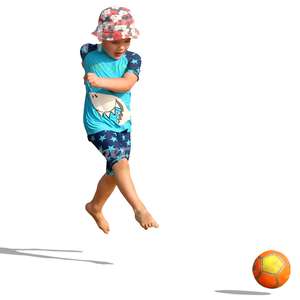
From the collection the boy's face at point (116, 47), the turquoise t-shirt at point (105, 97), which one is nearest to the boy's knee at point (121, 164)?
the turquoise t-shirt at point (105, 97)

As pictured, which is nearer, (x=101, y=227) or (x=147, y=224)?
(x=147, y=224)

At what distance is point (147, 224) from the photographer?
1443cm

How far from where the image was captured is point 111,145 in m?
14.9

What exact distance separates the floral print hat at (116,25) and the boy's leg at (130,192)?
62.2 inches

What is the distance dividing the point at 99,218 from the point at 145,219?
1.48m

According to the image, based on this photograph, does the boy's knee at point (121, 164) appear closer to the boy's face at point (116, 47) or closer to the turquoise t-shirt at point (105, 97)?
the turquoise t-shirt at point (105, 97)

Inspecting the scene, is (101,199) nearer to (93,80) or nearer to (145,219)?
(145,219)

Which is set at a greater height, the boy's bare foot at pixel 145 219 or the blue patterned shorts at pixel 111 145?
the blue patterned shorts at pixel 111 145

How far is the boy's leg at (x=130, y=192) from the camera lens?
47.5 feet

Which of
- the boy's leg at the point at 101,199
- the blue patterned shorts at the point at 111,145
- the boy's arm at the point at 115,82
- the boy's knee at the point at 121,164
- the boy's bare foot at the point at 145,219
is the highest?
the boy's arm at the point at 115,82

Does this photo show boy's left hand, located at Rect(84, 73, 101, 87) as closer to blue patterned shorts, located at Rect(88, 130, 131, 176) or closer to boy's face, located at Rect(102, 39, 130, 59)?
boy's face, located at Rect(102, 39, 130, 59)

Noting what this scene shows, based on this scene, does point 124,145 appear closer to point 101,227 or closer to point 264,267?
point 101,227

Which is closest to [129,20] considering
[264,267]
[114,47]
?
[114,47]

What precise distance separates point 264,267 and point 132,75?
3045 millimetres
